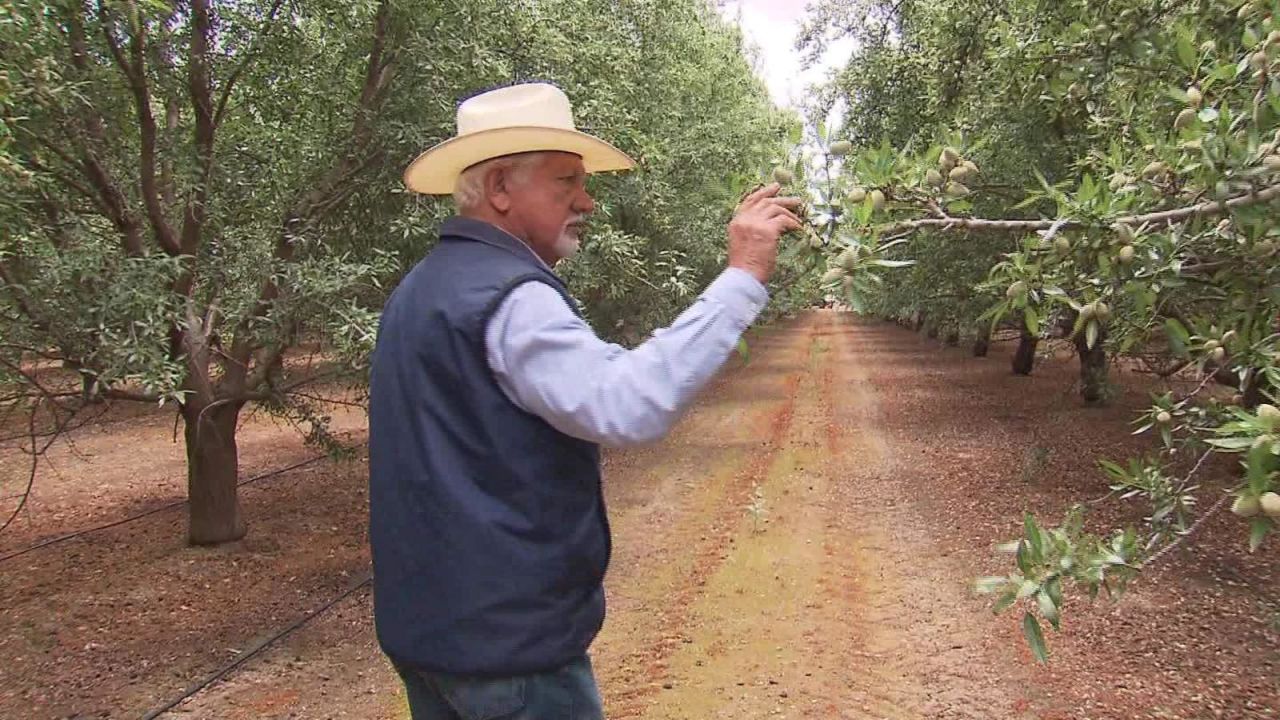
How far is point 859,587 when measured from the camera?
8156mm

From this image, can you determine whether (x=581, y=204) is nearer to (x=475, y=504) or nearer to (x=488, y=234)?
(x=488, y=234)

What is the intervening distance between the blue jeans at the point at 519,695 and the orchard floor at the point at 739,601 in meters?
4.06

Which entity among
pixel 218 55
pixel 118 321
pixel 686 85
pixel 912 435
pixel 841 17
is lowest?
pixel 912 435

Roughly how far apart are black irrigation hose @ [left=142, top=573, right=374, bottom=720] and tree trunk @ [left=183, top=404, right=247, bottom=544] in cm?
178

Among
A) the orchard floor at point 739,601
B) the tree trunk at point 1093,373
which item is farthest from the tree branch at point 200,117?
the tree trunk at point 1093,373

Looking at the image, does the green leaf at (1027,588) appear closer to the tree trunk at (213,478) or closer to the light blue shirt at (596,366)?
the light blue shirt at (596,366)

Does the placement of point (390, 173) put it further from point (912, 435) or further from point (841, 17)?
point (912, 435)

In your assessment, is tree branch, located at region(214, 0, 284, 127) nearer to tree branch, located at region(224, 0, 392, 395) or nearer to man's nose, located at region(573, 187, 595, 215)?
tree branch, located at region(224, 0, 392, 395)

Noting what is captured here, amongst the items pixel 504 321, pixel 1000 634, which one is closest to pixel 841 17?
pixel 1000 634

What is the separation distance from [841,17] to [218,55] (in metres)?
10.8

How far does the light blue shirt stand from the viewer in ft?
5.55

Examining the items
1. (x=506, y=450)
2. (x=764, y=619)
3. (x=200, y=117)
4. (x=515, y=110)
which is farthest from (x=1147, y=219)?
(x=200, y=117)

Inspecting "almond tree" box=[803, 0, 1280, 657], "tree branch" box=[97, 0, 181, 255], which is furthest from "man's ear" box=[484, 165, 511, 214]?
"tree branch" box=[97, 0, 181, 255]

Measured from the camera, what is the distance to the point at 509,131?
6.77ft
